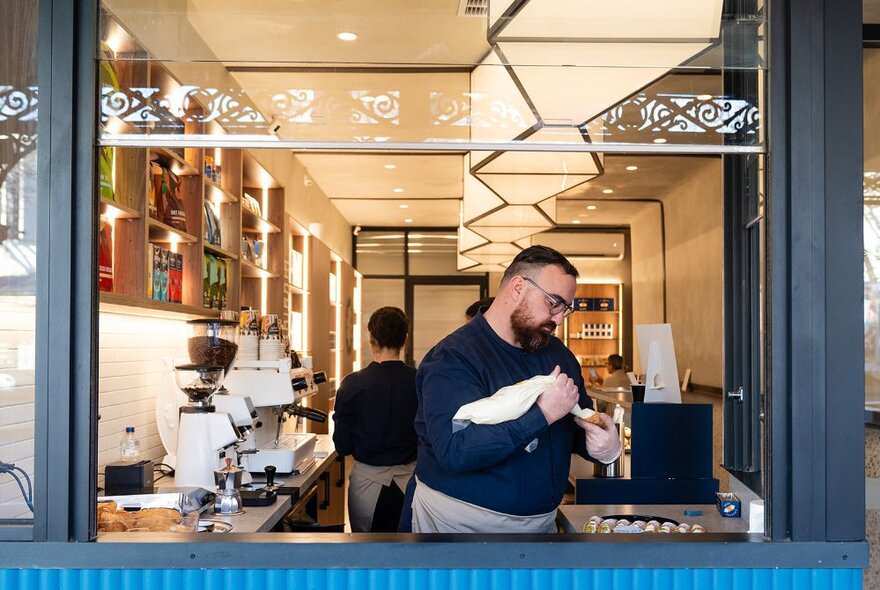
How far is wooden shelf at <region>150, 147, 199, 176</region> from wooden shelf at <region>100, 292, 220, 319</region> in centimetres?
66

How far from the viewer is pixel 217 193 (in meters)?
5.09

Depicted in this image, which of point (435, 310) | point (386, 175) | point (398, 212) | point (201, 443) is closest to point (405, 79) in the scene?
point (201, 443)

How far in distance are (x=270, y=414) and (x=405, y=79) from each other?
7.94 feet

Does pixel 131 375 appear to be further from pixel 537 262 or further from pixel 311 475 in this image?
pixel 537 262

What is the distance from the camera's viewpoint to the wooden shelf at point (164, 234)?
12.9ft

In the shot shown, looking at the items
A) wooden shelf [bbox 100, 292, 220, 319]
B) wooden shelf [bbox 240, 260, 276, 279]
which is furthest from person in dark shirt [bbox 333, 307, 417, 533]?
wooden shelf [bbox 240, 260, 276, 279]

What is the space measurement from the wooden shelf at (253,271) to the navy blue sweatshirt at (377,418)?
5.19ft

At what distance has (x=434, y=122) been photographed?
2.09 metres

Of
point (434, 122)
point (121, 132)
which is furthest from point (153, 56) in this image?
point (434, 122)

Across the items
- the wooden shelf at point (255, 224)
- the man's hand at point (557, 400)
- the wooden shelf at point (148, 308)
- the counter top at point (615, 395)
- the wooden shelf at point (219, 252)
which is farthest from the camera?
the wooden shelf at point (255, 224)

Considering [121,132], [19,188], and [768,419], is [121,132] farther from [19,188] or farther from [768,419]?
[768,419]

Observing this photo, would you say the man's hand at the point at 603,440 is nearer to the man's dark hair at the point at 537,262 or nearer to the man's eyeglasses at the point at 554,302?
the man's eyeglasses at the point at 554,302

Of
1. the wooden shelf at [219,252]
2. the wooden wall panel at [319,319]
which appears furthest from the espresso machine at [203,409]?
the wooden wall panel at [319,319]

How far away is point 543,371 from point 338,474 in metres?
3.13
